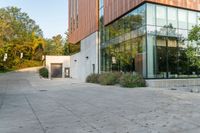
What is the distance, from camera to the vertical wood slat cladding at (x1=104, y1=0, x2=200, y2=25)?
21.8 m

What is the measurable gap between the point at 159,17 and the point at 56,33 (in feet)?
204

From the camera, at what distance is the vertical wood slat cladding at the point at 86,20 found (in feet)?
104

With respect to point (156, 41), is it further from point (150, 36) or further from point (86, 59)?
point (86, 59)

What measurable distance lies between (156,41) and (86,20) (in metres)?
16.4

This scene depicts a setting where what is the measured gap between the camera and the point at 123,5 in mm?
23844

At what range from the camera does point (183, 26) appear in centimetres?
2278

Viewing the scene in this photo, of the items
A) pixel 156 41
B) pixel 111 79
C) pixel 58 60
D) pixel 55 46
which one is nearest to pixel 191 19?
pixel 156 41

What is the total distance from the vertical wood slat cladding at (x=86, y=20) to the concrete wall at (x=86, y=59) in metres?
0.95

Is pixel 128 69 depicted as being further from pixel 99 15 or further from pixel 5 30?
pixel 5 30

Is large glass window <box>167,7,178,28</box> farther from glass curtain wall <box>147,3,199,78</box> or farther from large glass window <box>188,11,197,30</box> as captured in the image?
large glass window <box>188,11,197,30</box>

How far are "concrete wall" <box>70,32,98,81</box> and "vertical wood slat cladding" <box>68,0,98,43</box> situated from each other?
0.95 m

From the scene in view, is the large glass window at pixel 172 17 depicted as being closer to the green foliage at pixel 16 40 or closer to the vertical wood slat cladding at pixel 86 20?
the vertical wood slat cladding at pixel 86 20

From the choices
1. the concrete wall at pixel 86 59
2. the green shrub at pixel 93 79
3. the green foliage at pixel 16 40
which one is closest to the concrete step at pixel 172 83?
the green shrub at pixel 93 79

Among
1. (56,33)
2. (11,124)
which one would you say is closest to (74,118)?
(11,124)
